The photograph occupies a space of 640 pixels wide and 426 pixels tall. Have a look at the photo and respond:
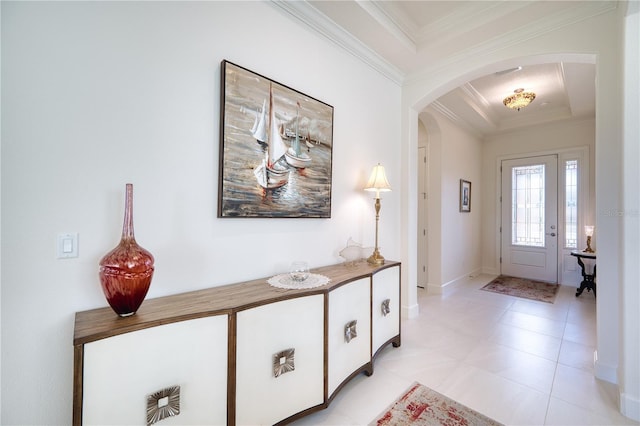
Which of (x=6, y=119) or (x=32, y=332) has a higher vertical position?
(x=6, y=119)

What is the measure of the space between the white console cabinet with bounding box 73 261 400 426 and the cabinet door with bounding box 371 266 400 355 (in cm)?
25

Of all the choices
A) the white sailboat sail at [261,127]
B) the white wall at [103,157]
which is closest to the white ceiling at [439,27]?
the white wall at [103,157]

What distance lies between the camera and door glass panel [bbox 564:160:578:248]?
4.66m

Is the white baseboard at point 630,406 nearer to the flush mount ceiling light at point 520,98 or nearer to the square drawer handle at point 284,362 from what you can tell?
the square drawer handle at point 284,362

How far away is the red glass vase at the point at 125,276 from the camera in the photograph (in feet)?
3.81

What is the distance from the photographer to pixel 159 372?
1.15 m

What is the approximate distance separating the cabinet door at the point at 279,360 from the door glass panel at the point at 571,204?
207 inches

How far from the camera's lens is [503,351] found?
249cm

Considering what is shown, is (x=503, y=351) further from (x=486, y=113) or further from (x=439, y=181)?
(x=486, y=113)

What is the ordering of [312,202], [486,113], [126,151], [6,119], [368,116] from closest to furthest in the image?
[6,119]
[126,151]
[312,202]
[368,116]
[486,113]

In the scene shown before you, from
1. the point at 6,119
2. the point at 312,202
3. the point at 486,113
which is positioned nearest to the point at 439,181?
the point at 486,113

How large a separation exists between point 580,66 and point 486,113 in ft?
5.47

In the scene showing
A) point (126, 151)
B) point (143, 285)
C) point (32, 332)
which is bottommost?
point (32, 332)

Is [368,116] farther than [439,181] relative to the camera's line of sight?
No
